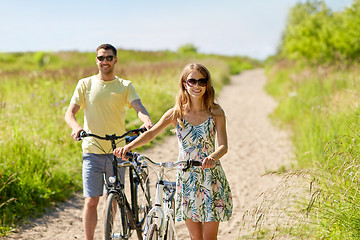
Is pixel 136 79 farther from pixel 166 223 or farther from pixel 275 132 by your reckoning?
pixel 166 223

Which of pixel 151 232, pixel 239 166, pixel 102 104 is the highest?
pixel 102 104

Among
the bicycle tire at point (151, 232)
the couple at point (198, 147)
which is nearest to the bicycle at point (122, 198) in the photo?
the couple at point (198, 147)

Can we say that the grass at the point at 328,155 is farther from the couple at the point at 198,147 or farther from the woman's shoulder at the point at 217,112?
the woman's shoulder at the point at 217,112

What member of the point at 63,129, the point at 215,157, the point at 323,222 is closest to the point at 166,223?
the point at 215,157

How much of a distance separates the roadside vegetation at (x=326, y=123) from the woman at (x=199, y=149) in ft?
2.01

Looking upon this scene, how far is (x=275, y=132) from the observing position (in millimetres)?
11594

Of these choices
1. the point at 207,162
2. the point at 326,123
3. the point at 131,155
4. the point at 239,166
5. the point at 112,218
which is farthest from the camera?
the point at 239,166

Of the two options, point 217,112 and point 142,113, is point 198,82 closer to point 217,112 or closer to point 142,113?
point 217,112

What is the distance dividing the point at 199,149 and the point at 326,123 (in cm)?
409

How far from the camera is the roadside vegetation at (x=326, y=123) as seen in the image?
3.76 m

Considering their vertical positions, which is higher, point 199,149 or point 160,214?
point 199,149

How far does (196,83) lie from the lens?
3301 millimetres

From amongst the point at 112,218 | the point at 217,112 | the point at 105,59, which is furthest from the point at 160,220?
the point at 105,59

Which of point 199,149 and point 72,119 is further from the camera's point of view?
point 72,119
